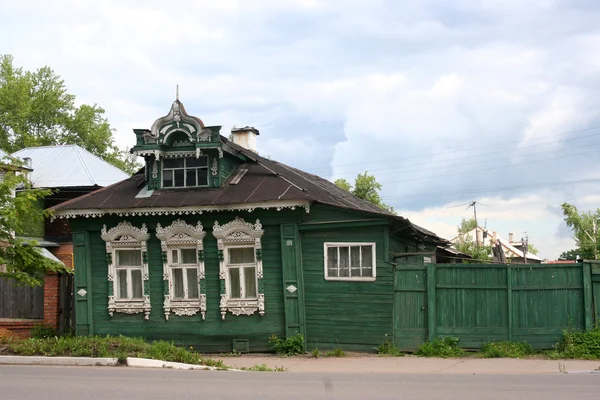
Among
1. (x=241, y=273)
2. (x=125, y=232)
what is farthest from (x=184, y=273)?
(x=125, y=232)

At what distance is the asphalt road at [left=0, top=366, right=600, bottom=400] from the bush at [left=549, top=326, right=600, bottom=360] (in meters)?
3.19

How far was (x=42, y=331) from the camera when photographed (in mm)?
19516

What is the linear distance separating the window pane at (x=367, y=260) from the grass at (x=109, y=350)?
3.97 meters

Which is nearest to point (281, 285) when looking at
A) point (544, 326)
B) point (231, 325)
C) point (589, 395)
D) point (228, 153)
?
point (231, 325)

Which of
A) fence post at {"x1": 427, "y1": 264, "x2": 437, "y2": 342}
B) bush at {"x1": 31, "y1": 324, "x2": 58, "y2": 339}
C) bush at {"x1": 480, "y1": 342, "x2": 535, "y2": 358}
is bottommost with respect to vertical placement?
bush at {"x1": 480, "y1": 342, "x2": 535, "y2": 358}

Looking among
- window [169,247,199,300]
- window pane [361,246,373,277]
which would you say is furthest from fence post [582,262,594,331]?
window [169,247,199,300]

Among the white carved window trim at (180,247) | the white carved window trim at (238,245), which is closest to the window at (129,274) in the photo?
the white carved window trim at (180,247)

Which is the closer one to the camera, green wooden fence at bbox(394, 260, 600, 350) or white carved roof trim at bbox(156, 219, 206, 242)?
green wooden fence at bbox(394, 260, 600, 350)

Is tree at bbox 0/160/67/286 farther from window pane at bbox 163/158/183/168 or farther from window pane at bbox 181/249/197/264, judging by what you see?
window pane at bbox 163/158/183/168

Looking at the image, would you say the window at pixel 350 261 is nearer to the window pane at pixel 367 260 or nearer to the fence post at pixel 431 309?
Answer: the window pane at pixel 367 260

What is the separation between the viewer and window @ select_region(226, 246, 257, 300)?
703 inches

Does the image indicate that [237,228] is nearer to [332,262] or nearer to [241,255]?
[241,255]

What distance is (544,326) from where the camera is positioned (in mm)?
15852

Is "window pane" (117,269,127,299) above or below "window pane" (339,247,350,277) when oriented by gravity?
below
